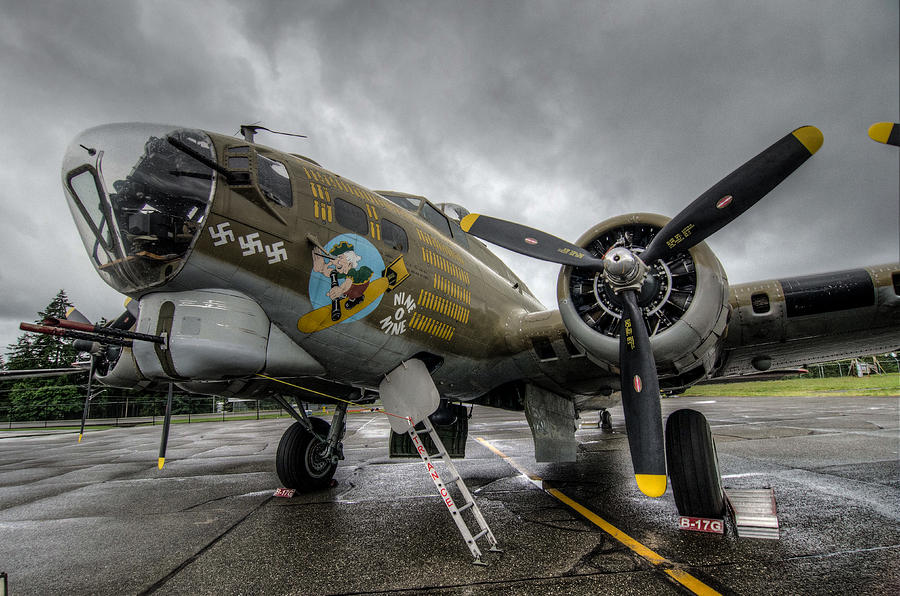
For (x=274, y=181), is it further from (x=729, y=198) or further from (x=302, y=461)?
(x=302, y=461)

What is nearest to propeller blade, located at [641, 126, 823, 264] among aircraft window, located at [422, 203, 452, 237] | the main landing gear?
aircraft window, located at [422, 203, 452, 237]

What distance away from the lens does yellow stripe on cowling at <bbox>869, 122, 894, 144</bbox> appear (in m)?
4.28

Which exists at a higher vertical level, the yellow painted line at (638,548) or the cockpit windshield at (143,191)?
the cockpit windshield at (143,191)

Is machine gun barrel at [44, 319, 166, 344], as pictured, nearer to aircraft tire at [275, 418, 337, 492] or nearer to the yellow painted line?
aircraft tire at [275, 418, 337, 492]

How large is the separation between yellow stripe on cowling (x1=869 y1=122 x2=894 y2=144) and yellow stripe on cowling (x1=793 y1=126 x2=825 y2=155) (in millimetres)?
580

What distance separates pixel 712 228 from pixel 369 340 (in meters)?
3.64

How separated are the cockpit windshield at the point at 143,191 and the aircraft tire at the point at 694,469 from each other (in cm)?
530

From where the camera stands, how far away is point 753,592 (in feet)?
10.1

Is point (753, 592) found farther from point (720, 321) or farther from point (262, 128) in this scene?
point (262, 128)

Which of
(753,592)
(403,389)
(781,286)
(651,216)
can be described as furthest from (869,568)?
(403,389)

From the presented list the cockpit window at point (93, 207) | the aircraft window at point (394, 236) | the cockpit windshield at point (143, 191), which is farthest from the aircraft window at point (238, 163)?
the aircraft window at point (394, 236)

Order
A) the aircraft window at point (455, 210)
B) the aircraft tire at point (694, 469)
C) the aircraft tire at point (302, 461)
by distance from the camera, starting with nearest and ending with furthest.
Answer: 1. the aircraft tire at point (694, 469)
2. the aircraft tire at point (302, 461)
3. the aircraft window at point (455, 210)

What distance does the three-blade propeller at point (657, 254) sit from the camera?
4199 mm

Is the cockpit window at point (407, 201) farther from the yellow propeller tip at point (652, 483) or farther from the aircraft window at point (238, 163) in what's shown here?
the yellow propeller tip at point (652, 483)
